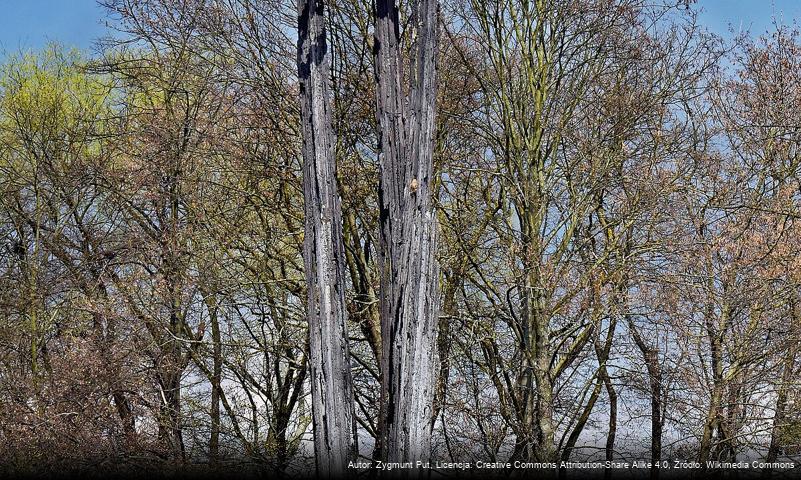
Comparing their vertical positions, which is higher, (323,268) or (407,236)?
(407,236)

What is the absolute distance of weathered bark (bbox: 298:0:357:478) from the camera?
4.75 meters

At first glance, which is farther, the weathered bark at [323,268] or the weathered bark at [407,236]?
the weathered bark at [323,268]

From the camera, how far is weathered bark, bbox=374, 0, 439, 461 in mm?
4539

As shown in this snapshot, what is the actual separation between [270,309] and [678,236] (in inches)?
160

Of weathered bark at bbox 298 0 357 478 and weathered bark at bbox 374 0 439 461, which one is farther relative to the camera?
weathered bark at bbox 298 0 357 478

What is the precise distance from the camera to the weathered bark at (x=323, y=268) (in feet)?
15.6

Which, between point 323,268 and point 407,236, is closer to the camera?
point 407,236

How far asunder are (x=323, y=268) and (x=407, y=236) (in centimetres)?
60

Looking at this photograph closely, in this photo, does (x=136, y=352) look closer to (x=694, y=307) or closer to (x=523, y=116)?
(x=523, y=116)

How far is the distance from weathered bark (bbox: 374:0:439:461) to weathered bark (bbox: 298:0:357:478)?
0.93ft

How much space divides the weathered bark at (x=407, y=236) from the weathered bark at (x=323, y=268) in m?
0.28

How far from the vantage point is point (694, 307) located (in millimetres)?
7133

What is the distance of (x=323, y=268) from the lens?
4.94 metres

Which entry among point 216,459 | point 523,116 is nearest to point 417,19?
point 523,116
